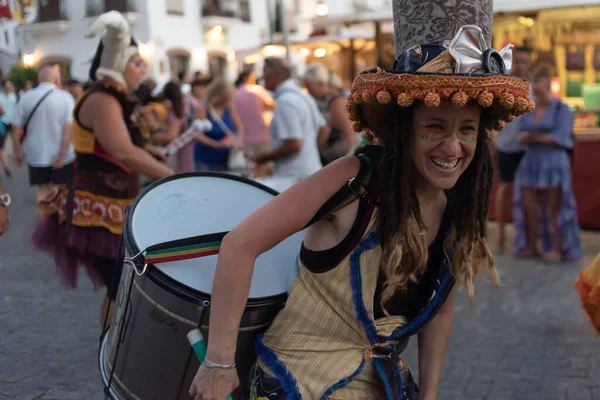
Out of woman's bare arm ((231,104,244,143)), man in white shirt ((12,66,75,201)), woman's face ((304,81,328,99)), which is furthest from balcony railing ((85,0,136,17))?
woman's face ((304,81,328,99))

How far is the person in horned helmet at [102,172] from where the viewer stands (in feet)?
11.7

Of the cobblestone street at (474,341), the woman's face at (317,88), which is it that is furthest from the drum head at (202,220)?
the woman's face at (317,88)

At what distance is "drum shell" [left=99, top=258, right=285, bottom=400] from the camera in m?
1.81

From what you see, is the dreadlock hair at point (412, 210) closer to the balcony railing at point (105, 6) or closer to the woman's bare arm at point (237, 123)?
the woman's bare arm at point (237, 123)

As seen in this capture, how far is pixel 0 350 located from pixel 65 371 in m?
0.55

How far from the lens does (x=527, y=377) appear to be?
4.09 metres

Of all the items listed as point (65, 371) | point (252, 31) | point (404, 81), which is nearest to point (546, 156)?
point (65, 371)

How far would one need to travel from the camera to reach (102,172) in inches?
145

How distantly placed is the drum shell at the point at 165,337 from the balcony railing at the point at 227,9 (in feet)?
109

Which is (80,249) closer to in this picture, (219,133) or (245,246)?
(245,246)

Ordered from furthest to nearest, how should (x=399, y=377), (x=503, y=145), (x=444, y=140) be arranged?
(x=503, y=145) < (x=399, y=377) < (x=444, y=140)

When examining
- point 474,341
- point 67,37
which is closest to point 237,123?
point 474,341

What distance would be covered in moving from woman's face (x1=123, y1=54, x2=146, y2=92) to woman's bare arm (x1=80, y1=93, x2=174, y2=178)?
0.23m

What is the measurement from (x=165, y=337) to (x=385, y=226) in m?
0.59
